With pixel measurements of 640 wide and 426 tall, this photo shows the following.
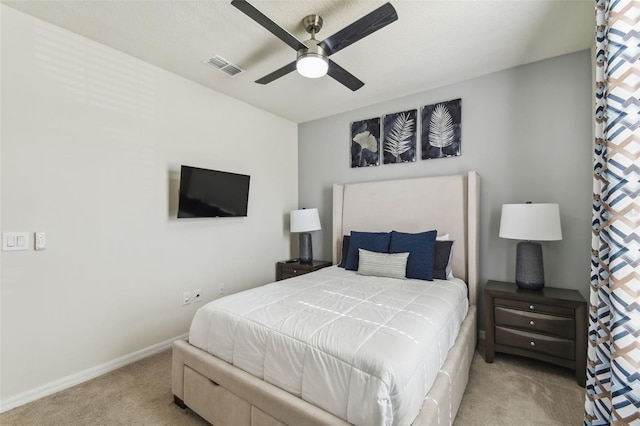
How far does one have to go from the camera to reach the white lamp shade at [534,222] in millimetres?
2256

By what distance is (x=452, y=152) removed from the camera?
3.06m

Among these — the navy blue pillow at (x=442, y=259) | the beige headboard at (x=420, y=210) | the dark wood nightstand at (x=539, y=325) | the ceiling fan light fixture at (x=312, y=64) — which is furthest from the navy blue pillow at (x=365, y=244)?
the ceiling fan light fixture at (x=312, y=64)

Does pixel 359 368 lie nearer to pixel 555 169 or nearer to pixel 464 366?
pixel 464 366

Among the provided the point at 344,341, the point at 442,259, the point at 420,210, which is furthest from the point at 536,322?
the point at 344,341

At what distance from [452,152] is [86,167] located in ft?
11.5

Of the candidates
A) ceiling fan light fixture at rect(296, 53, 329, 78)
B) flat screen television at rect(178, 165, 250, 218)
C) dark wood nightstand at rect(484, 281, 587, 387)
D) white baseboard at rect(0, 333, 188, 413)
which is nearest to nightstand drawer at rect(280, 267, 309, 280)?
flat screen television at rect(178, 165, 250, 218)

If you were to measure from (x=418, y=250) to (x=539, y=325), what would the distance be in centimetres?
109

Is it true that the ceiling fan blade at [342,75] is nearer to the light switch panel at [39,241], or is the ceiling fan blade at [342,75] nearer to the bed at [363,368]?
the bed at [363,368]

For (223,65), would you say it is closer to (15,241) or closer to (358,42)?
(358,42)

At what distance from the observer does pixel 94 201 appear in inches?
91.4

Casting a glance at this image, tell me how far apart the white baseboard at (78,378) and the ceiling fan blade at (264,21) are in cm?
290

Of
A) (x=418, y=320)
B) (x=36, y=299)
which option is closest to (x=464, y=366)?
(x=418, y=320)

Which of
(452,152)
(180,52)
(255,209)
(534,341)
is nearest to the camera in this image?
(534,341)

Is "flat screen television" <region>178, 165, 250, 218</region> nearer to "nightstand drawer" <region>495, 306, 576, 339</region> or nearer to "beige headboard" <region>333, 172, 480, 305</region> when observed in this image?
"beige headboard" <region>333, 172, 480, 305</region>
